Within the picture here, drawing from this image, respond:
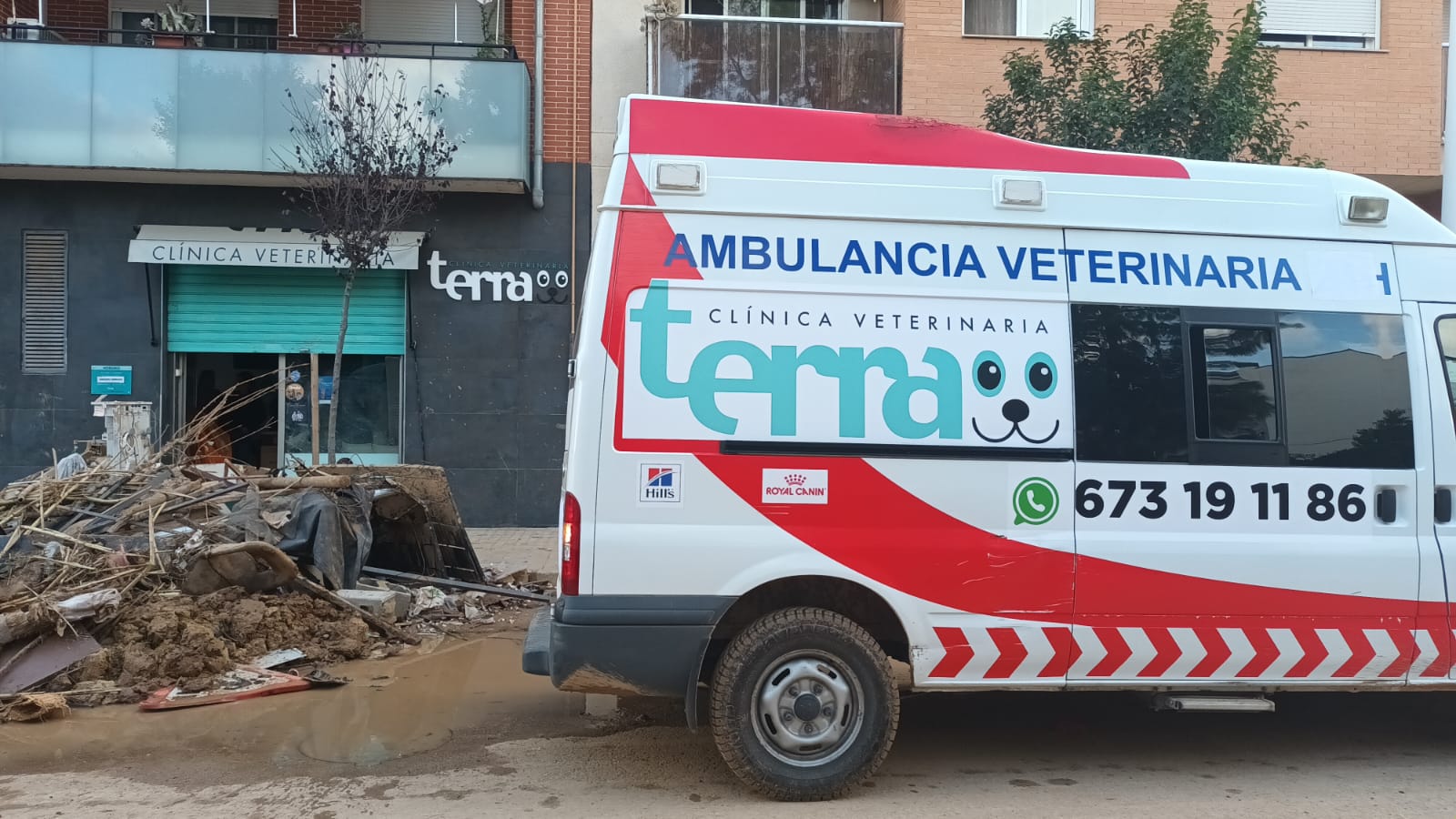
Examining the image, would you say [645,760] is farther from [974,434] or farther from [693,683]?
[974,434]

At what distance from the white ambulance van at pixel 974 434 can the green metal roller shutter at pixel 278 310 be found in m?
9.77

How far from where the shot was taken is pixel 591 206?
543 inches

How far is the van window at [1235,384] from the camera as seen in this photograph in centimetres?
478

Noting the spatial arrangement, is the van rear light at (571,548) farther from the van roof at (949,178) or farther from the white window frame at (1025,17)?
the white window frame at (1025,17)

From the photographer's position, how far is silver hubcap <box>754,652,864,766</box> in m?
4.56

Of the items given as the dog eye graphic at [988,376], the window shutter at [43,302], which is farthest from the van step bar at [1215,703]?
the window shutter at [43,302]

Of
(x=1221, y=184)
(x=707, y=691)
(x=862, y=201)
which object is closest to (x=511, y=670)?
(x=707, y=691)

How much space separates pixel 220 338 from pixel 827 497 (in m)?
11.5

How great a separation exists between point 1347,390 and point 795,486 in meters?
2.60

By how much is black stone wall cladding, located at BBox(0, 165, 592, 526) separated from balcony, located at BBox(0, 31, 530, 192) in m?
0.75

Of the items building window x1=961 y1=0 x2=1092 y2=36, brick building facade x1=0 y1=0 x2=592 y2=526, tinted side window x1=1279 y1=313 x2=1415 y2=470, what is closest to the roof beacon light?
tinted side window x1=1279 y1=313 x2=1415 y2=470

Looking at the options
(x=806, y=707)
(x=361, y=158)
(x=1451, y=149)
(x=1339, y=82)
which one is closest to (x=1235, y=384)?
(x=806, y=707)

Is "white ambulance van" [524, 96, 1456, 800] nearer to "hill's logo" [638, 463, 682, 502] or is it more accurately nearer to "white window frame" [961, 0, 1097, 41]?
"hill's logo" [638, 463, 682, 502]

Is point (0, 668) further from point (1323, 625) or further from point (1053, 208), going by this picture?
point (1323, 625)
